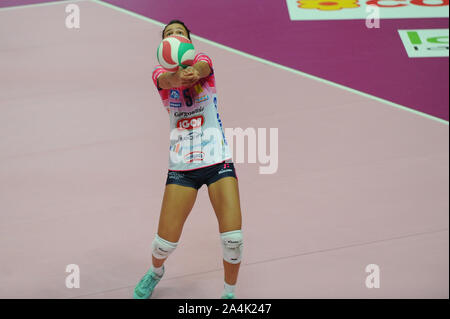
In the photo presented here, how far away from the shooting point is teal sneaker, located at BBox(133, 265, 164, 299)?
4492mm

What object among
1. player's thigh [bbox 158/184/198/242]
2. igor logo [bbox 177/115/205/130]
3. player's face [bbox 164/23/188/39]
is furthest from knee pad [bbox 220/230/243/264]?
player's face [bbox 164/23/188/39]

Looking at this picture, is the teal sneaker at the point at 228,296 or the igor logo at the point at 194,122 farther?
the teal sneaker at the point at 228,296

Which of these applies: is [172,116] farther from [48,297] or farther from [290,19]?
[290,19]

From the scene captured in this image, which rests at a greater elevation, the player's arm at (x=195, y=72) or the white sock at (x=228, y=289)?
the player's arm at (x=195, y=72)

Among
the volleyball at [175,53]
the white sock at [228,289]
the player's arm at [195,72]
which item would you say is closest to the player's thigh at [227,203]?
the white sock at [228,289]

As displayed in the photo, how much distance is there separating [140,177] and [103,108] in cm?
141

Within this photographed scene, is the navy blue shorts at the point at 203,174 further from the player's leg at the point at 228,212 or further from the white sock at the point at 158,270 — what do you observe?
the white sock at the point at 158,270

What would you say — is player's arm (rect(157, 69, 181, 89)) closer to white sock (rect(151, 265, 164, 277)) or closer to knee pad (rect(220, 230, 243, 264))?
knee pad (rect(220, 230, 243, 264))

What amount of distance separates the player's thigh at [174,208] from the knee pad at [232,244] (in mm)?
317

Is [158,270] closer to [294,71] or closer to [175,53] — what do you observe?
[175,53]

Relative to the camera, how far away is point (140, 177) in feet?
19.5

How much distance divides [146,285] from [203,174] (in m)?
1.06

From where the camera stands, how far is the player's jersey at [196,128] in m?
4.03

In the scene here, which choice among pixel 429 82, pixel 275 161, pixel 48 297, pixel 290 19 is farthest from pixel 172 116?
pixel 290 19
